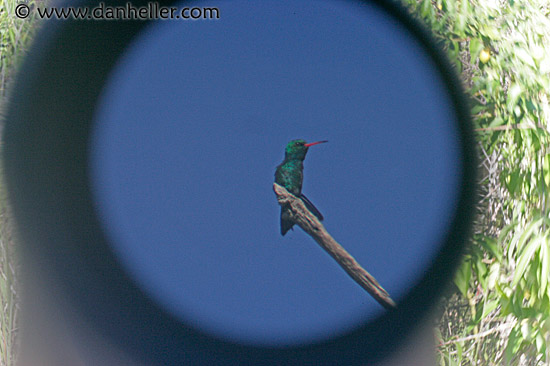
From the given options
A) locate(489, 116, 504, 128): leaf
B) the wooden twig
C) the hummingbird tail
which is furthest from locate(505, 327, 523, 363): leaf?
the hummingbird tail

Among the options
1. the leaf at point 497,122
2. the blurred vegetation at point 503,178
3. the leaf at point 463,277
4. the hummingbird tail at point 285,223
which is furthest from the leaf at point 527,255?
the hummingbird tail at point 285,223

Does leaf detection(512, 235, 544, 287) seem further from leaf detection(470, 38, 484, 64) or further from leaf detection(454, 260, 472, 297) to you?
leaf detection(470, 38, 484, 64)

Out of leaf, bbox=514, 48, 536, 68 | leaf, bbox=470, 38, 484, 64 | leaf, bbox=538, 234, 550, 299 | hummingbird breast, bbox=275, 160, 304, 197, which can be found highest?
hummingbird breast, bbox=275, 160, 304, 197

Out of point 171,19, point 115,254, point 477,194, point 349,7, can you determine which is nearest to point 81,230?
point 115,254

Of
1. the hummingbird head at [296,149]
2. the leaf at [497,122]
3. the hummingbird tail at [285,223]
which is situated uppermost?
the hummingbird head at [296,149]

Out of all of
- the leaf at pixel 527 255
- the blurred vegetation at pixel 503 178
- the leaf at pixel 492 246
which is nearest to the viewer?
the leaf at pixel 527 255

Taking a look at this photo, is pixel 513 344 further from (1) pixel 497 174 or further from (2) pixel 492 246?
(1) pixel 497 174

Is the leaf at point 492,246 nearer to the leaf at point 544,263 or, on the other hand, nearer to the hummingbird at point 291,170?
the leaf at point 544,263
